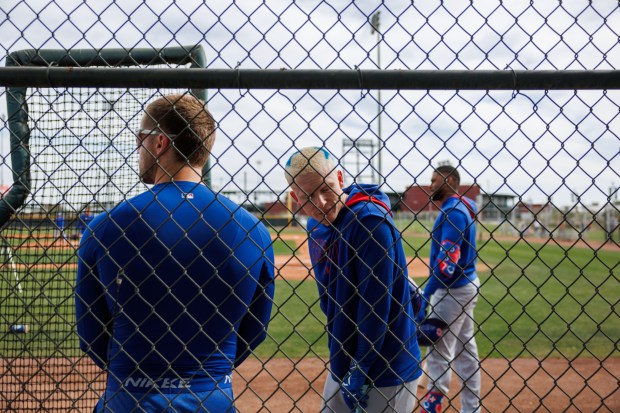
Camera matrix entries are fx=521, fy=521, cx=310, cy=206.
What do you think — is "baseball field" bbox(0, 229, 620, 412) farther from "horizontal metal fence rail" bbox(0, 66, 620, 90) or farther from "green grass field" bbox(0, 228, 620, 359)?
"horizontal metal fence rail" bbox(0, 66, 620, 90)

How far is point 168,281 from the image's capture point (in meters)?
1.85

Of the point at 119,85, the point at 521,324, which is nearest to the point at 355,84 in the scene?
the point at 119,85

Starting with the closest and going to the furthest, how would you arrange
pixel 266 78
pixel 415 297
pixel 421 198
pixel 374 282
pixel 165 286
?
pixel 165 286
pixel 266 78
pixel 374 282
pixel 415 297
pixel 421 198

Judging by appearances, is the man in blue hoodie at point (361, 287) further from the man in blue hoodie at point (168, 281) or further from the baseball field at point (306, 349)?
the man in blue hoodie at point (168, 281)

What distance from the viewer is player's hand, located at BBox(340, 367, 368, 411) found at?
2436 millimetres

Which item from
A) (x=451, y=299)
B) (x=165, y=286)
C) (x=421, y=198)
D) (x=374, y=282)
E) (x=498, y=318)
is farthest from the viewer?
(x=421, y=198)

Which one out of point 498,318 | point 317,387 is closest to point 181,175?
point 317,387

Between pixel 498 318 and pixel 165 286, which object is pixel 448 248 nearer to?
pixel 165 286

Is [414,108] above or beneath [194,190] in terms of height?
above

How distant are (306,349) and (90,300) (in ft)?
18.4

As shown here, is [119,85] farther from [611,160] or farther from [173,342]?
[611,160]

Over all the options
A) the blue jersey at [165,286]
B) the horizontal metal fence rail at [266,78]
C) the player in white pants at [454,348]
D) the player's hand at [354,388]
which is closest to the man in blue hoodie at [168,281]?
the blue jersey at [165,286]

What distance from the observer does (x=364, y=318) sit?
2352 mm

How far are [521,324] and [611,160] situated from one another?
7219 mm
